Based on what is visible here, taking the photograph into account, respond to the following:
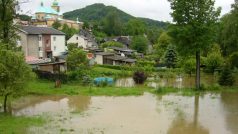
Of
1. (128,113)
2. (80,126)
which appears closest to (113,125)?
(80,126)

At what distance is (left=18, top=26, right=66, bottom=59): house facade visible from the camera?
48.3 m

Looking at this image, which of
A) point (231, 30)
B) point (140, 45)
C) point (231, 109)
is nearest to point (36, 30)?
point (231, 30)

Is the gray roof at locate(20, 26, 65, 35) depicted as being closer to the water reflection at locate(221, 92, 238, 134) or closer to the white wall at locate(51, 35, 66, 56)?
the white wall at locate(51, 35, 66, 56)

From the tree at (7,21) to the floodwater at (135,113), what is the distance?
585 centimetres

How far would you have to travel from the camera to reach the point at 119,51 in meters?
74.4

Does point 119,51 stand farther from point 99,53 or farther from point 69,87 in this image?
point 69,87

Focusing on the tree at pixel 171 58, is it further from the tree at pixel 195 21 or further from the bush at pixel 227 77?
the tree at pixel 195 21

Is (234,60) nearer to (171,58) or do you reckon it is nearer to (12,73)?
(171,58)

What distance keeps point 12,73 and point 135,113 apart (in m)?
8.22

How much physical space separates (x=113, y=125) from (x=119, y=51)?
5463cm

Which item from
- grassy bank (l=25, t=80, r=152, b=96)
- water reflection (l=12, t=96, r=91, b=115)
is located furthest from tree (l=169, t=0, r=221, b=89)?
water reflection (l=12, t=96, r=91, b=115)

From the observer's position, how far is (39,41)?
49.4 meters

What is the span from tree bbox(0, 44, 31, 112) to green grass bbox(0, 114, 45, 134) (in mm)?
1606

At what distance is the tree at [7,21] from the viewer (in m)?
30.8
